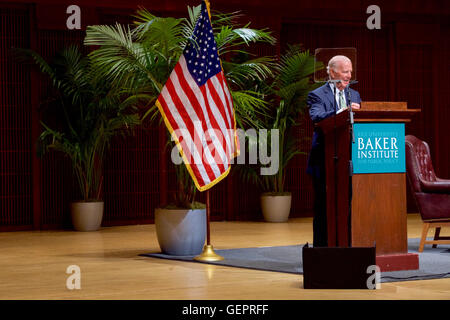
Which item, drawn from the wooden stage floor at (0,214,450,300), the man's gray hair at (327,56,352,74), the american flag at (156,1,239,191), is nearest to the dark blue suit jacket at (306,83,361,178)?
the man's gray hair at (327,56,352,74)

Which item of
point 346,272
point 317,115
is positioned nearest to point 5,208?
point 317,115

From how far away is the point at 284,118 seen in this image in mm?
10500

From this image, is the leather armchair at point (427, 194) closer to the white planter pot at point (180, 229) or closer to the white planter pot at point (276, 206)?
the white planter pot at point (180, 229)

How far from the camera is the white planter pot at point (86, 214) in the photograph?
969 centimetres

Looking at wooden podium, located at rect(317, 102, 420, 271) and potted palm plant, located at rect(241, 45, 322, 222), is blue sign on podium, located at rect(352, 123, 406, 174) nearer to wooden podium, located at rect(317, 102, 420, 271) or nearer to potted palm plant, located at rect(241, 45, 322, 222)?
wooden podium, located at rect(317, 102, 420, 271)

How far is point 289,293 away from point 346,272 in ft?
1.18

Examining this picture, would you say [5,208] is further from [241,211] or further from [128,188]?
[241,211]

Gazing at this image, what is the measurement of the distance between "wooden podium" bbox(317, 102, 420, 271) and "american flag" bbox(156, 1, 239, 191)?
1315 millimetres

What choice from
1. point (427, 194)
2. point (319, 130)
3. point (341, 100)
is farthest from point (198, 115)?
point (427, 194)

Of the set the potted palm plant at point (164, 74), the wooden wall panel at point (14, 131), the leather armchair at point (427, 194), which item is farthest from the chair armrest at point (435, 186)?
the wooden wall panel at point (14, 131)

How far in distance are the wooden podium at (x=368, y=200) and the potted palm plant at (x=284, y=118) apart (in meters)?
4.94

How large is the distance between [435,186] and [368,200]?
5.97 feet

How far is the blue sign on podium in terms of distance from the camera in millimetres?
5340
